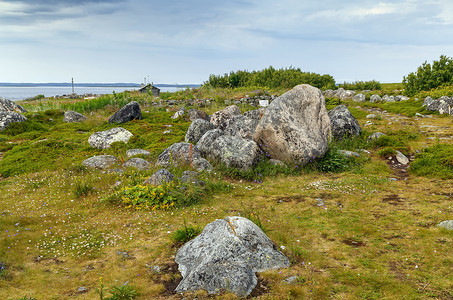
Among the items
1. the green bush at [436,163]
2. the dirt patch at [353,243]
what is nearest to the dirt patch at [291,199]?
the dirt patch at [353,243]

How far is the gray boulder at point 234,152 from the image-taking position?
12.9 meters

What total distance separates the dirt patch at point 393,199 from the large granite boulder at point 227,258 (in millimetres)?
5180

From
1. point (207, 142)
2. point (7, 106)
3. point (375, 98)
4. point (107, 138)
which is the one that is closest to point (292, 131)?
point (207, 142)

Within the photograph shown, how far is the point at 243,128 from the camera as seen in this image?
16.4 metres

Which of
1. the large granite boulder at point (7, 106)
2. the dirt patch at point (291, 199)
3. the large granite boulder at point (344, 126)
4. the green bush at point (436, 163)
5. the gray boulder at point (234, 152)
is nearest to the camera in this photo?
the dirt patch at point (291, 199)

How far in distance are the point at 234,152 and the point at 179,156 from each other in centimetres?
221

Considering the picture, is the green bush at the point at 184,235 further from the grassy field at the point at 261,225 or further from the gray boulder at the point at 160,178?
the gray boulder at the point at 160,178

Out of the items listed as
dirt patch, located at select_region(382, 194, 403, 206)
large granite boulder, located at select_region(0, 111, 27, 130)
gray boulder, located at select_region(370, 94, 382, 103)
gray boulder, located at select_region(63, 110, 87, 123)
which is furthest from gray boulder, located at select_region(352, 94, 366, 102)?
large granite boulder, located at select_region(0, 111, 27, 130)

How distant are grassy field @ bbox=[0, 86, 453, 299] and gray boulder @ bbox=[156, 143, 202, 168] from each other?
3.58 feet

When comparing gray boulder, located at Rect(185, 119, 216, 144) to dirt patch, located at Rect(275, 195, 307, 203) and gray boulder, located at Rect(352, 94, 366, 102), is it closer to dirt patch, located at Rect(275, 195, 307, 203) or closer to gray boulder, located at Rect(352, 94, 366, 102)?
dirt patch, located at Rect(275, 195, 307, 203)

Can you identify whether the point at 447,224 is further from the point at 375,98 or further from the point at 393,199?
the point at 375,98

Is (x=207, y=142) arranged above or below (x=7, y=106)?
below

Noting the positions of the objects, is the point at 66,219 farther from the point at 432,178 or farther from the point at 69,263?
the point at 432,178

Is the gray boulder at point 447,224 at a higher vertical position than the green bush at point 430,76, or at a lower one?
lower
